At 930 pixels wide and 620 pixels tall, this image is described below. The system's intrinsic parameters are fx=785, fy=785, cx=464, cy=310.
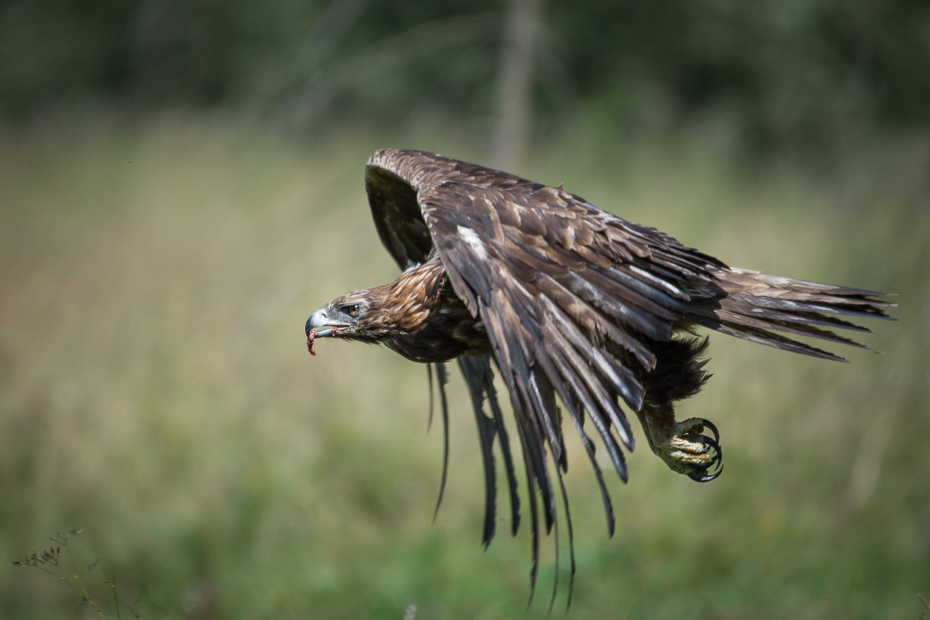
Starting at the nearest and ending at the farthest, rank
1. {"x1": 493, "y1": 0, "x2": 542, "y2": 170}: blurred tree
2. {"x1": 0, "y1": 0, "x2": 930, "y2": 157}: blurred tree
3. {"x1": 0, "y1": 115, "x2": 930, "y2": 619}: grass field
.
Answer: {"x1": 0, "y1": 115, "x2": 930, "y2": 619}: grass field, {"x1": 493, "y1": 0, "x2": 542, "y2": 170}: blurred tree, {"x1": 0, "y1": 0, "x2": 930, "y2": 157}: blurred tree

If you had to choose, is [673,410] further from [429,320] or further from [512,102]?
[512,102]

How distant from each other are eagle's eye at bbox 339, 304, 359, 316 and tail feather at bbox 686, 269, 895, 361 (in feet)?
3.83

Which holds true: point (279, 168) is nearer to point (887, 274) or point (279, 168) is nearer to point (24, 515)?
point (24, 515)

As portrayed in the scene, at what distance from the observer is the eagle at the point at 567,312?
228cm

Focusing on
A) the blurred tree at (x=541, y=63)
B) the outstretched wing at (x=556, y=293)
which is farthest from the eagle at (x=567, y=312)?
the blurred tree at (x=541, y=63)

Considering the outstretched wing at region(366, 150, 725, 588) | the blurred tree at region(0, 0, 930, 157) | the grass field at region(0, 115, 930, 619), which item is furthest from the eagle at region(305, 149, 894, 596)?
the blurred tree at region(0, 0, 930, 157)

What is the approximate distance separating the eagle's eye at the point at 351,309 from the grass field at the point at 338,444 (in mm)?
2172

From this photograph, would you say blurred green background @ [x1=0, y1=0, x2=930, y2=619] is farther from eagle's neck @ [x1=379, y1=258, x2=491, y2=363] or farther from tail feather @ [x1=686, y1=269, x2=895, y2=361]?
tail feather @ [x1=686, y1=269, x2=895, y2=361]

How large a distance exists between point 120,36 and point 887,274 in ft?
36.3

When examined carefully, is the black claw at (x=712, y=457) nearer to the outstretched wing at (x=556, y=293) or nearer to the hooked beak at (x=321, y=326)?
the outstretched wing at (x=556, y=293)

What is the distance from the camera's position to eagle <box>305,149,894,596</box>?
7.47ft

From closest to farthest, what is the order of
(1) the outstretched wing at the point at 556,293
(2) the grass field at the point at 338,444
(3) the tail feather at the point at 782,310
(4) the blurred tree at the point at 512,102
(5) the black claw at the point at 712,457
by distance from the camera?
(1) the outstretched wing at the point at 556,293, (3) the tail feather at the point at 782,310, (5) the black claw at the point at 712,457, (2) the grass field at the point at 338,444, (4) the blurred tree at the point at 512,102

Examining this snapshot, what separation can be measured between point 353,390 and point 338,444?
16.5 inches

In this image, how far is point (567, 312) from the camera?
7.83 feet
